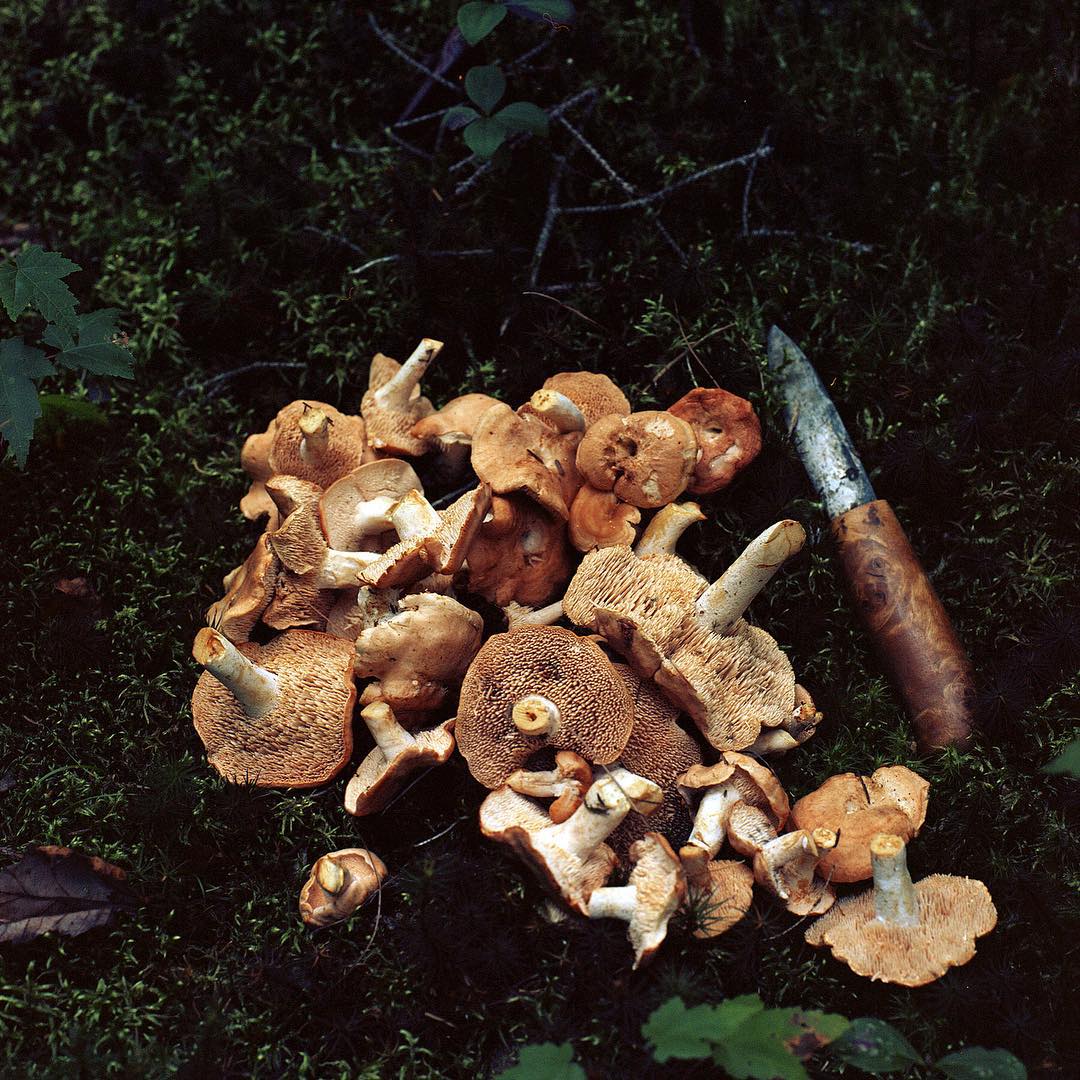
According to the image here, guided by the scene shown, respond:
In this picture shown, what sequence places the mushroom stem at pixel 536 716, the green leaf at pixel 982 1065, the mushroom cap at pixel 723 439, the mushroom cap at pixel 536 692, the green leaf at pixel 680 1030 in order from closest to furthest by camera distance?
the green leaf at pixel 680 1030
the green leaf at pixel 982 1065
the mushroom stem at pixel 536 716
the mushroom cap at pixel 536 692
the mushroom cap at pixel 723 439

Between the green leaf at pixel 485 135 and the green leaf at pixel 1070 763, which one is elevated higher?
the green leaf at pixel 485 135

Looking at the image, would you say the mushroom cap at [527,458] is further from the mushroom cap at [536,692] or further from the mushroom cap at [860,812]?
the mushroom cap at [860,812]

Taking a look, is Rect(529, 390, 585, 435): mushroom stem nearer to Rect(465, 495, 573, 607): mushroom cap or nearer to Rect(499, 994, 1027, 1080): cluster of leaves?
Rect(465, 495, 573, 607): mushroom cap

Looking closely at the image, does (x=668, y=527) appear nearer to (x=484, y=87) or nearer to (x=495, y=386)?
(x=495, y=386)

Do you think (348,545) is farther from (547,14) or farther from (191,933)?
(547,14)

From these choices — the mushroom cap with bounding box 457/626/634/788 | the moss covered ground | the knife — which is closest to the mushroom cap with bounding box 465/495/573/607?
the mushroom cap with bounding box 457/626/634/788

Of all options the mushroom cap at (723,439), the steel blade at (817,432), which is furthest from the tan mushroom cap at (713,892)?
the steel blade at (817,432)
